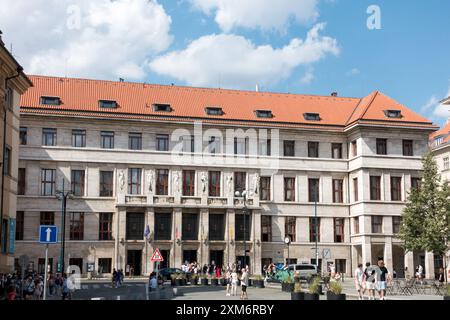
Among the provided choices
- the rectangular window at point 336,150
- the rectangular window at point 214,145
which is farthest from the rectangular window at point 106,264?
the rectangular window at point 336,150

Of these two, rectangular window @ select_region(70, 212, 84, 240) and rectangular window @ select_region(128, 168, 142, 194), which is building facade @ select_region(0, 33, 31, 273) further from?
rectangular window @ select_region(128, 168, 142, 194)

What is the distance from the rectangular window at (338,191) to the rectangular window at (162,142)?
18.7m

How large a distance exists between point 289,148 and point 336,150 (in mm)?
5510

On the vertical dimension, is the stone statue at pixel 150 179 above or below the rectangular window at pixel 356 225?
above

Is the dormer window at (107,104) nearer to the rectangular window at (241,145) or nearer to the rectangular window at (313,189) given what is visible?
the rectangular window at (241,145)

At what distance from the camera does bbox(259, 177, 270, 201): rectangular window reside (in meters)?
69.4

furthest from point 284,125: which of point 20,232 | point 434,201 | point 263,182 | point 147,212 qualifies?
point 20,232

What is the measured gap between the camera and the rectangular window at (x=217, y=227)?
66562 mm

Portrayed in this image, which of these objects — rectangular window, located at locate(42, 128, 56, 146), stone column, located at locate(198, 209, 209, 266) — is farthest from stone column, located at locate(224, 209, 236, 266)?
rectangular window, located at locate(42, 128, 56, 146)

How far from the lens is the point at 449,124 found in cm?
Answer: 8456

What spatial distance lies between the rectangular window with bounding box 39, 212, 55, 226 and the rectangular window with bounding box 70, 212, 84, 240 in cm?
182

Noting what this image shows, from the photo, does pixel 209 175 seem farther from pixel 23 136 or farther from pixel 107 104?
pixel 23 136

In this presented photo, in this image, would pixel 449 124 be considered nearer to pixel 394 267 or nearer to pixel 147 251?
pixel 394 267

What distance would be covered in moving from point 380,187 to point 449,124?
70.5 ft
